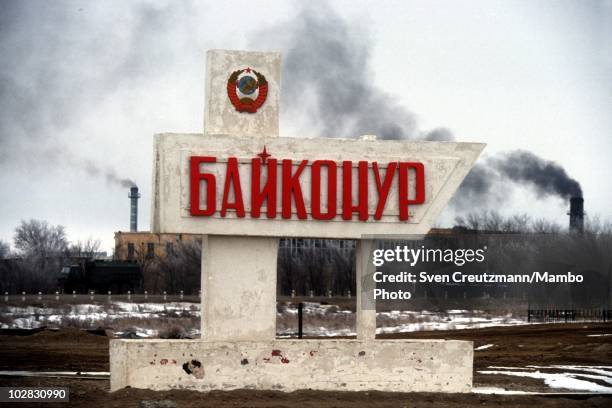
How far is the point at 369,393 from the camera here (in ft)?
56.4

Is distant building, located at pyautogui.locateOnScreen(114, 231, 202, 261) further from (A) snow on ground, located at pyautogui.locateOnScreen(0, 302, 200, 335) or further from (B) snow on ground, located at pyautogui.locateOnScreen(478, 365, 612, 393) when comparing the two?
(B) snow on ground, located at pyautogui.locateOnScreen(478, 365, 612, 393)

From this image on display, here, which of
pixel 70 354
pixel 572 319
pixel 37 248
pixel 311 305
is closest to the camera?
pixel 70 354

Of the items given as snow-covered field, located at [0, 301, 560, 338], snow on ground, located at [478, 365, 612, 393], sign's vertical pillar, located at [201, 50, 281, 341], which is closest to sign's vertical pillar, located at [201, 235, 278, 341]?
sign's vertical pillar, located at [201, 50, 281, 341]

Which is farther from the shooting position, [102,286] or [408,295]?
[102,286]

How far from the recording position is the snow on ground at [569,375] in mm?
20625

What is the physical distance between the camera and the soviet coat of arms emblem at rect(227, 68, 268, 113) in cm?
1753

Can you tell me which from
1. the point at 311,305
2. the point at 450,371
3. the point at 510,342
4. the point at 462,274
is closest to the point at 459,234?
the point at 462,274

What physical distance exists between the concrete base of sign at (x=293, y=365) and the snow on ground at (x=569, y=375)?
4.06 m

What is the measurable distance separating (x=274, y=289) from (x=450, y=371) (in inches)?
141

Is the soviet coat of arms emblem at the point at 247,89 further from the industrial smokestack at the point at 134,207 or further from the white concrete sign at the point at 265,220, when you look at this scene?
the industrial smokestack at the point at 134,207

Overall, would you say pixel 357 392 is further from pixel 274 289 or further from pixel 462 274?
pixel 462 274

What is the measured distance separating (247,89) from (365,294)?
4.33m

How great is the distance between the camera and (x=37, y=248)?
4560 inches

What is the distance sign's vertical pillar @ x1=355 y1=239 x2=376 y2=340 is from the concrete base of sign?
272 mm
